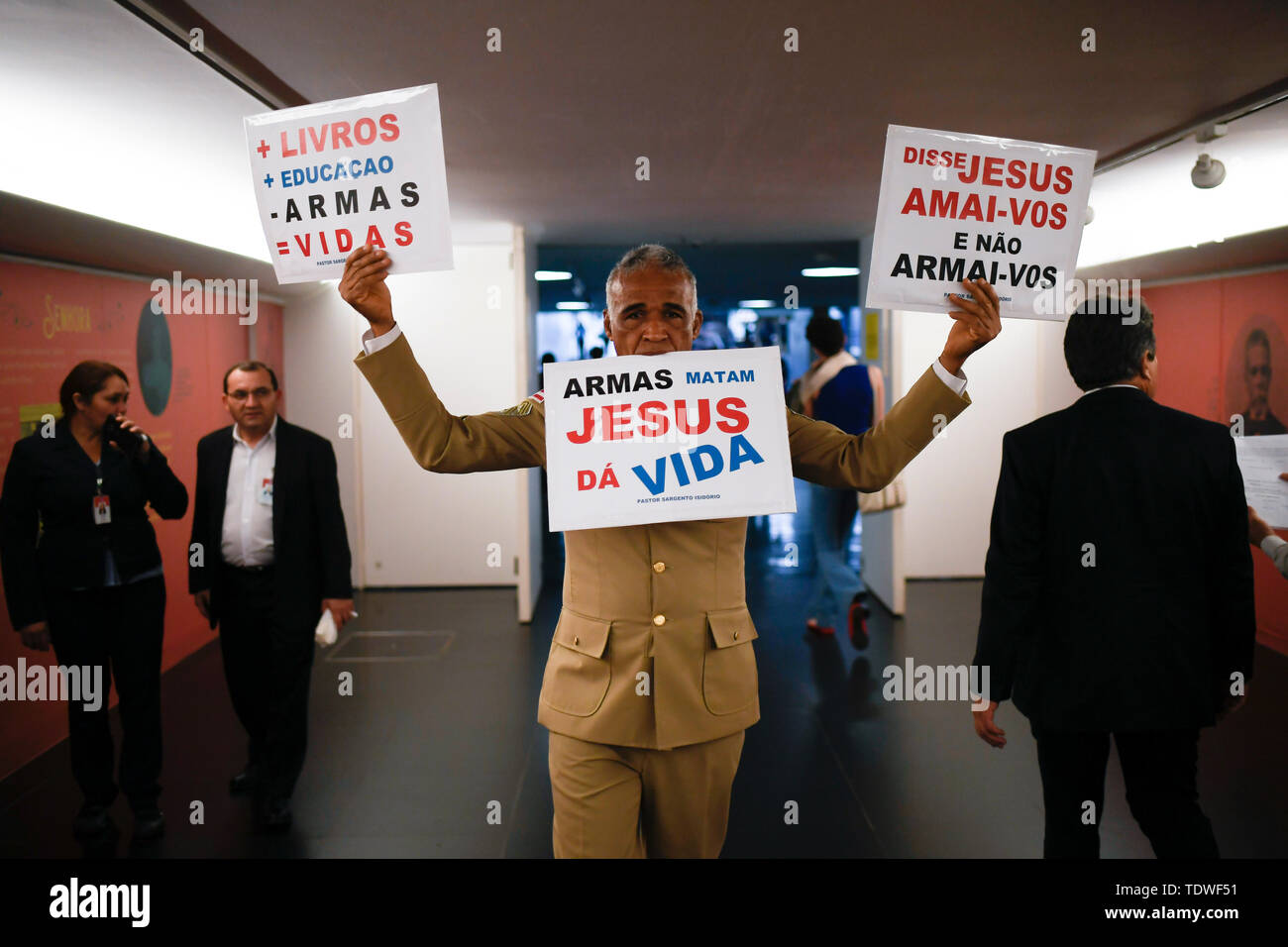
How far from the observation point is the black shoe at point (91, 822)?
3.02 metres

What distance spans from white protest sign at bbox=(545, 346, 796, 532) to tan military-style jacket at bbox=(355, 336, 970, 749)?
9cm

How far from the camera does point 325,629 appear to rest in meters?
3.12

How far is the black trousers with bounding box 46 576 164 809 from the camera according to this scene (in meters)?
3.00

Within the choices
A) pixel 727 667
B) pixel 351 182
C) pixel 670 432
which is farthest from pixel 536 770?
pixel 351 182

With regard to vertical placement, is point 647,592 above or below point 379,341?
below

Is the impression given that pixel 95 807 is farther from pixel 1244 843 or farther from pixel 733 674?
pixel 1244 843

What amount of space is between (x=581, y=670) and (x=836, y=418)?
3.42m

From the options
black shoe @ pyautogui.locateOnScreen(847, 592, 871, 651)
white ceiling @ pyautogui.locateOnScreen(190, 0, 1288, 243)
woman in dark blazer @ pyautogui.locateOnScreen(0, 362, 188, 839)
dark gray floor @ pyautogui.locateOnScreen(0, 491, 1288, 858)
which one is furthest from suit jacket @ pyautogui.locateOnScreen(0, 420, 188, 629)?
black shoe @ pyautogui.locateOnScreen(847, 592, 871, 651)

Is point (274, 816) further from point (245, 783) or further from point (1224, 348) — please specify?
point (1224, 348)

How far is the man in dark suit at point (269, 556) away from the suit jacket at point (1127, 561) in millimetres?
2318
